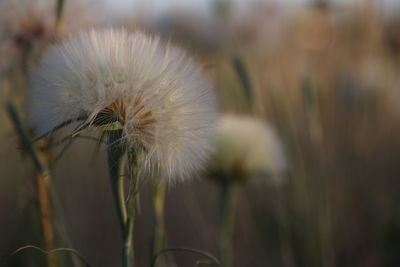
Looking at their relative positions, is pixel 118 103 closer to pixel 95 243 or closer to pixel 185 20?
pixel 95 243

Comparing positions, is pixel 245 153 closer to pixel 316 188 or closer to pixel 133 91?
pixel 133 91

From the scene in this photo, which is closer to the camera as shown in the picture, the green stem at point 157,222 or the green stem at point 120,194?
the green stem at point 120,194

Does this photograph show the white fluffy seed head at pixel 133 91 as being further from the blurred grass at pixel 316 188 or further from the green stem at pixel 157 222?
the blurred grass at pixel 316 188

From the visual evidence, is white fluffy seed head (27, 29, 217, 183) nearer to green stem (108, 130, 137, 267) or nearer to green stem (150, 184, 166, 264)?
green stem (108, 130, 137, 267)

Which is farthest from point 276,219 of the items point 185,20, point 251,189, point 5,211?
point 185,20

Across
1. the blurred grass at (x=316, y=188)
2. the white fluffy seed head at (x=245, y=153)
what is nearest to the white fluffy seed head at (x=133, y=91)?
the white fluffy seed head at (x=245, y=153)

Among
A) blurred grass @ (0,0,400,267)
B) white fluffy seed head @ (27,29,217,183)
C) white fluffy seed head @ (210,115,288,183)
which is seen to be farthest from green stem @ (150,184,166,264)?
blurred grass @ (0,0,400,267)

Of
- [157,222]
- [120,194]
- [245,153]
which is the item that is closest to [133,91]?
[120,194]
